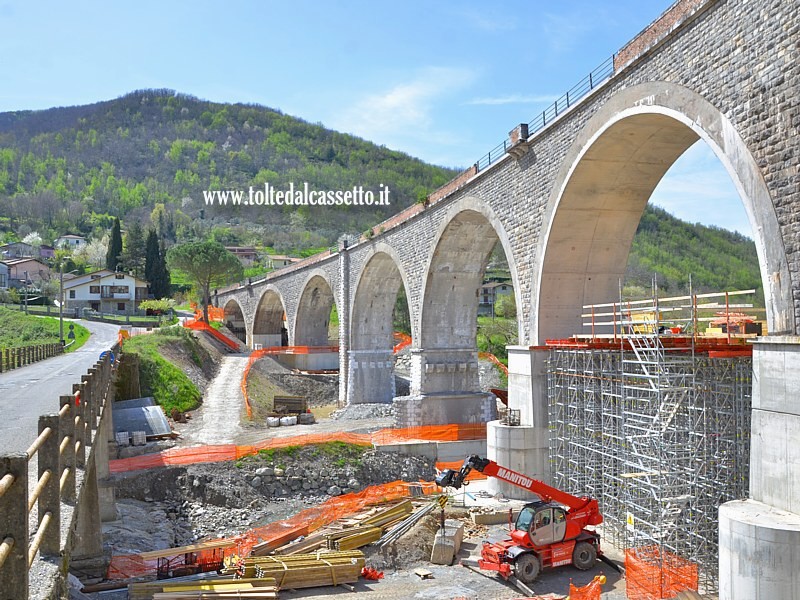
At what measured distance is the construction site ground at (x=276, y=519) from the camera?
14008 millimetres

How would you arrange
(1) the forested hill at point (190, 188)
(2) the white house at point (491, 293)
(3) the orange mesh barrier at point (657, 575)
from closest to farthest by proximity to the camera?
(3) the orange mesh barrier at point (657, 575)
(2) the white house at point (491, 293)
(1) the forested hill at point (190, 188)

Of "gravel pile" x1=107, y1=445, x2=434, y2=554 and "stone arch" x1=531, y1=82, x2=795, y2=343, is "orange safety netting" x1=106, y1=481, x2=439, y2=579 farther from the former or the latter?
"stone arch" x1=531, y1=82, x2=795, y2=343

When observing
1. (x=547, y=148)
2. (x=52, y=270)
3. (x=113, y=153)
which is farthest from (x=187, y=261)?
(x=113, y=153)

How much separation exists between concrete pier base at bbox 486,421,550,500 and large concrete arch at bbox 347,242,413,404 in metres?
20.9

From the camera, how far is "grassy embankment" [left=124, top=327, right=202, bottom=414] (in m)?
31.6

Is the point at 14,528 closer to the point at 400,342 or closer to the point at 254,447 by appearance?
the point at 254,447

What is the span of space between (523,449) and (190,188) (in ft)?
546

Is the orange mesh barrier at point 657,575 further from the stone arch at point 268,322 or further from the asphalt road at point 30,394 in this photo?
the stone arch at point 268,322

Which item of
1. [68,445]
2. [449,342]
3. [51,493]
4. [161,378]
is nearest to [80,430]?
[68,445]

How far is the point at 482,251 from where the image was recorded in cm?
2844

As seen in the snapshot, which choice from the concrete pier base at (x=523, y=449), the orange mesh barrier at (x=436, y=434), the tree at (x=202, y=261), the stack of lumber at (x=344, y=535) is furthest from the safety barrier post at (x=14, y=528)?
the tree at (x=202, y=261)

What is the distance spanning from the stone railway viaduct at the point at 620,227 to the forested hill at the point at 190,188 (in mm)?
66852

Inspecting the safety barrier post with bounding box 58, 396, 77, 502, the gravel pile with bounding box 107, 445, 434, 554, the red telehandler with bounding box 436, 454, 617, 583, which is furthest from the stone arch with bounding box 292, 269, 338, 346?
the safety barrier post with bounding box 58, 396, 77, 502

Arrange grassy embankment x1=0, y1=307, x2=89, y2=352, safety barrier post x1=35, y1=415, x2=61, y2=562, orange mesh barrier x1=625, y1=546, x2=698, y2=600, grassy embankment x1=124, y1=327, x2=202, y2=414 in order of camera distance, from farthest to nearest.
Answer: grassy embankment x1=0, y1=307, x2=89, y2=352, grassy embankment x1=124, y1=327, x2=202, y2=414, orange mesh barrier x1=625, y1=546, x2=698, y2=600, safety barrier post x1=35, y1=415, x2=61, y2=562
